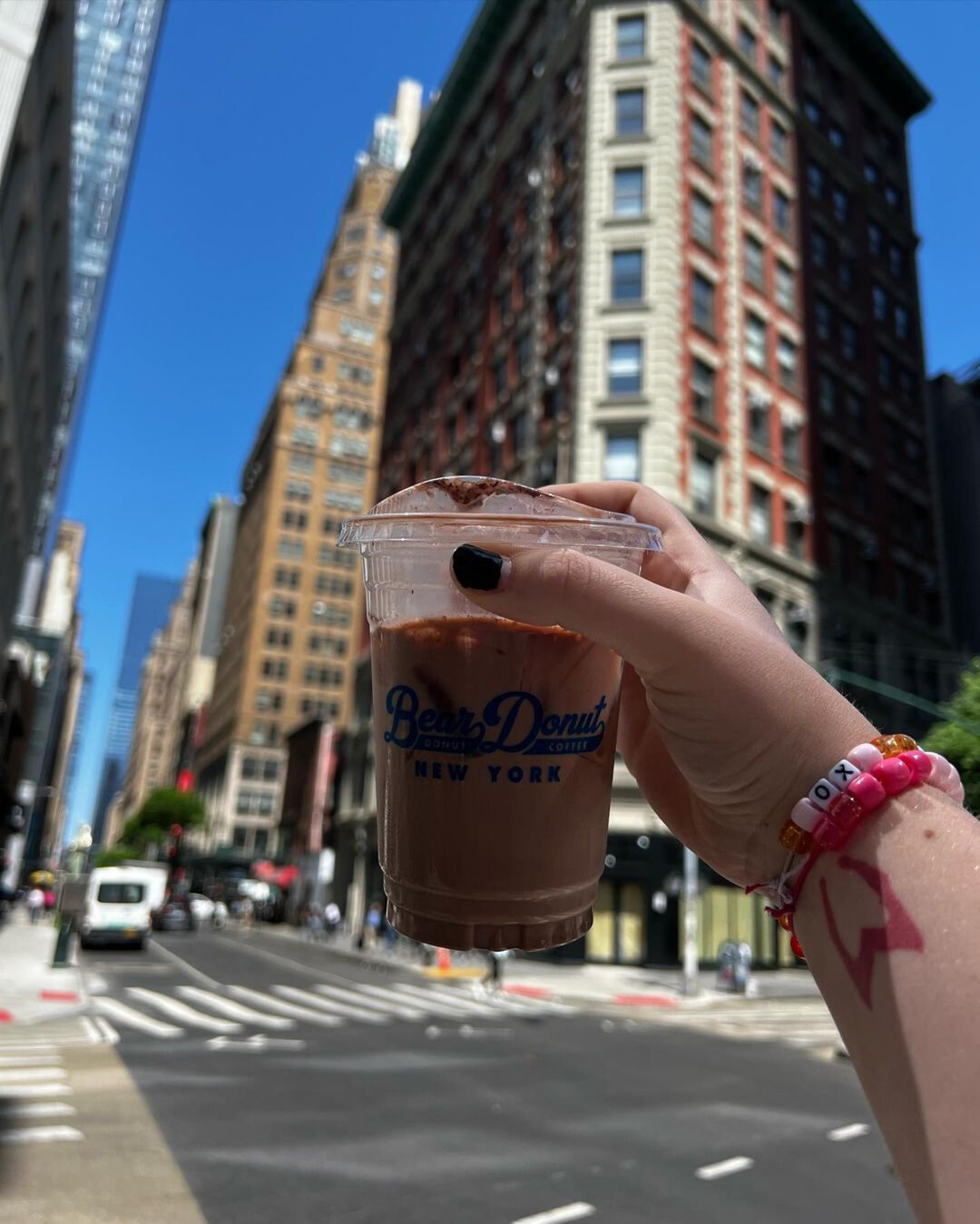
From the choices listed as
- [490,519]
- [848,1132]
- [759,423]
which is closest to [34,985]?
[848,1132]

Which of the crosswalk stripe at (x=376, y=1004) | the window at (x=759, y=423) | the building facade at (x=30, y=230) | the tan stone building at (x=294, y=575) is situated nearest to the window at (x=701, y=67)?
the window at (x=759, y=423)

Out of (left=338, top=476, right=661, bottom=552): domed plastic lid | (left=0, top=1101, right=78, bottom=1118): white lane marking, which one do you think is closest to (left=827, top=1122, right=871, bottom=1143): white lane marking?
(left=0, top=1101, right=78, bottom=1118): white lane marking

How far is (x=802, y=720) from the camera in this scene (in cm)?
128

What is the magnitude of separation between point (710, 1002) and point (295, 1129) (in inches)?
693

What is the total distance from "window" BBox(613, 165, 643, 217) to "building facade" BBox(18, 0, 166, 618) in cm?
12522

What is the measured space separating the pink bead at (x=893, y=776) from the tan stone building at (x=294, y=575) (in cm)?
7726

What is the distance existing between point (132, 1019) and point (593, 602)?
1530 cm

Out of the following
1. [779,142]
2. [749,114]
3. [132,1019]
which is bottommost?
[132,1019]

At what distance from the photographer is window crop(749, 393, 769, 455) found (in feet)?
106

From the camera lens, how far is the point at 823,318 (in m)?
36.8

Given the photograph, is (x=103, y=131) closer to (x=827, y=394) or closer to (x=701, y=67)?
(x=701, y=67)

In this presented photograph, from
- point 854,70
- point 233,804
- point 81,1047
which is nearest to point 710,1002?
point 81,1047

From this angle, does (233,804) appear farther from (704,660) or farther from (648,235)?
(704,660)

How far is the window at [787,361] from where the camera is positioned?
1348 inches
